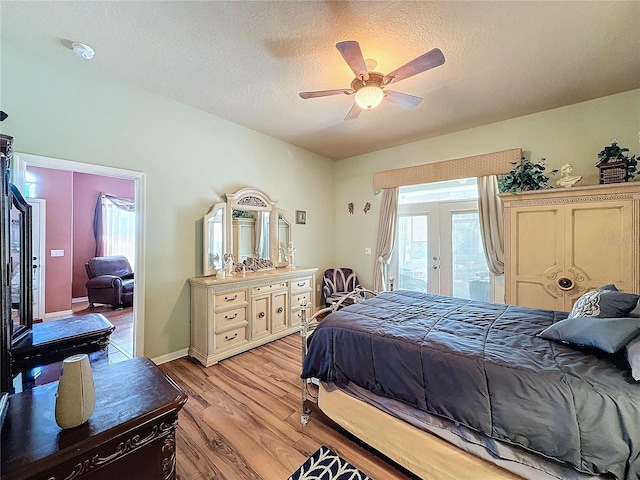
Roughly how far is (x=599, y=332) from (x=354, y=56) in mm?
2137

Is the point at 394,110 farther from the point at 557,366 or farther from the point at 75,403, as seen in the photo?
the point at 75,403

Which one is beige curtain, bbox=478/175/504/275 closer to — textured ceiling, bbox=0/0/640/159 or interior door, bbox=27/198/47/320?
textured ceiling, bbox=0/0/640/159

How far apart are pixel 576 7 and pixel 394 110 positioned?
165cm

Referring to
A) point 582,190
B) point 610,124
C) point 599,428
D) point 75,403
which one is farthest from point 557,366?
point 610,124

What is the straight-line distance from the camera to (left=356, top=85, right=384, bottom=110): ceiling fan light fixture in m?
2.12

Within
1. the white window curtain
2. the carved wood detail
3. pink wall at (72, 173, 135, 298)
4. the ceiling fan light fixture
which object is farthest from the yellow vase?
pink wall at (72, 173, 135, 298)

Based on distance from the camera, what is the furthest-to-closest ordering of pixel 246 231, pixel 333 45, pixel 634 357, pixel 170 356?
pixel 246 231, pixel 170 356, pixel 333 45, pixel 634 357

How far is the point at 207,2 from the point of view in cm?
176

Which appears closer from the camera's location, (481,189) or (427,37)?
(427,37)

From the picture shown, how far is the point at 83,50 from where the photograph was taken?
218 cm

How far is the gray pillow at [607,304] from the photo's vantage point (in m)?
1.52

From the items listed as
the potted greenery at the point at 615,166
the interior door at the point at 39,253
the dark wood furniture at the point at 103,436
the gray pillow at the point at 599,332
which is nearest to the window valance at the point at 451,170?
the potted greenery at the point at 615,166

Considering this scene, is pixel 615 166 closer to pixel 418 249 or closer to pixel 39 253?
pixel 418 249

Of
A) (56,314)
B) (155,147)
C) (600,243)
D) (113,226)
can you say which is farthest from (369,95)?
(113,226)
